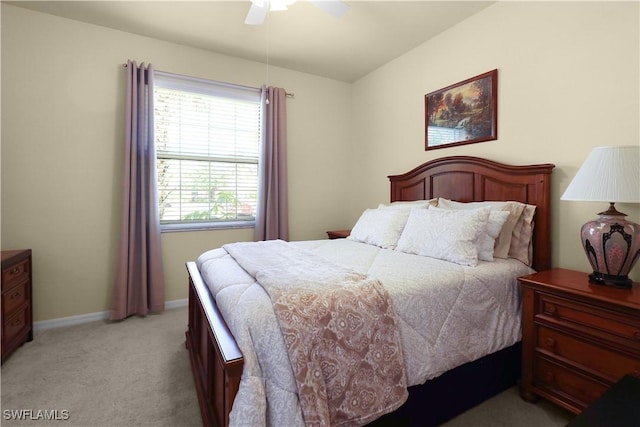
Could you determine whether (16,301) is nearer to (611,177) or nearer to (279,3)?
(279,3)

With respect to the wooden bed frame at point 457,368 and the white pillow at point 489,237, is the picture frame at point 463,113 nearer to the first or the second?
the wooden bed frame at point 457,368

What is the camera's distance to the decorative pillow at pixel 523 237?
81.2 inches

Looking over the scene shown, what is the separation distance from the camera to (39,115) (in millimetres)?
2611

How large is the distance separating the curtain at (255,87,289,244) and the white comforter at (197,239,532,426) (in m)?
1.37

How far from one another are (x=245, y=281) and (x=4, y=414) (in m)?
1.48

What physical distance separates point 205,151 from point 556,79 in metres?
3.09

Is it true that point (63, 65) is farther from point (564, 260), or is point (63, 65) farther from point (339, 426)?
point (564, 260)

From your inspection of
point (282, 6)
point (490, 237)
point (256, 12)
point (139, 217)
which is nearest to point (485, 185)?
point (490, 237)

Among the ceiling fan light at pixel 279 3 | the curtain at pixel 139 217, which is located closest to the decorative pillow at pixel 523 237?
the ceiling fan light at pixel 279 3

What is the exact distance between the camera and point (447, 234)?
1.97m

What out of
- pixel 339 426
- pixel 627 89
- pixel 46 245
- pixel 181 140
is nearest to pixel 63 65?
pixel 181 140

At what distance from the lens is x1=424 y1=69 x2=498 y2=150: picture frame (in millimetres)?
2461

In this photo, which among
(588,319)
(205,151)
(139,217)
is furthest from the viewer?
(205,151)

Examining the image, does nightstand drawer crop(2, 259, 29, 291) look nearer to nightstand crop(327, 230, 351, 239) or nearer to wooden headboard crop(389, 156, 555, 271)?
nightstand crop(327, 230, 351, 239)
